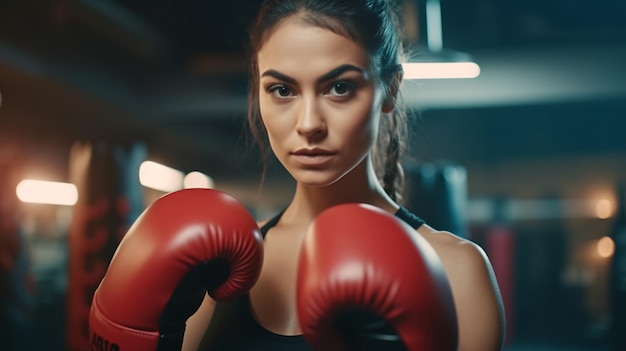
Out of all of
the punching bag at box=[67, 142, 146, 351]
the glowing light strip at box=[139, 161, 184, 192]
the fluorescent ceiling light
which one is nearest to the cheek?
the punching bag at box=[67, 142, 146, 351]

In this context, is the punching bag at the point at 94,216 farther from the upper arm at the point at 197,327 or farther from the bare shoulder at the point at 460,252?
the bare shoulder at the point at 460,252

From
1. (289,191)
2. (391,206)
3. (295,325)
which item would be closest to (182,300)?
(295,325)

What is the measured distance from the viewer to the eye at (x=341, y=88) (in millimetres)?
1044

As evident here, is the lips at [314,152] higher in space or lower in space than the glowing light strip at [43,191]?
higher

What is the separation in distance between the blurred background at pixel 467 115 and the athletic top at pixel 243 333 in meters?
3.60

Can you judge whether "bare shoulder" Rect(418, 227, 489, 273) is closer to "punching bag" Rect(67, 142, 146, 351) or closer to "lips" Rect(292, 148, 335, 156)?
"lips" Rect(292, 148, 335, 156)

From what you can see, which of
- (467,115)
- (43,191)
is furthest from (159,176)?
(467,115)

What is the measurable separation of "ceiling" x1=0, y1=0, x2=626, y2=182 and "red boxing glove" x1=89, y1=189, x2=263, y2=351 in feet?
12.2

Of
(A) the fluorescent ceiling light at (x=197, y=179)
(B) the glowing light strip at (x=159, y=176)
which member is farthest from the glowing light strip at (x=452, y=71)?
(A) the fluorescent ceiling light at (x=197, y=179)

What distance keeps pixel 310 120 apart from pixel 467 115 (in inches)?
234

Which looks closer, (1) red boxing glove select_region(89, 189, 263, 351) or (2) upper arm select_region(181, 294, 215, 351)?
(1) red boxing glove select_region(89, 189, 263, 351)

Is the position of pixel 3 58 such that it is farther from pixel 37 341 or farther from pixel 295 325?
pixel 295 325

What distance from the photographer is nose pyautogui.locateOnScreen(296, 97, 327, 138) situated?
Result: 1.01 metres

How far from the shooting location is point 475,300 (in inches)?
39.6
